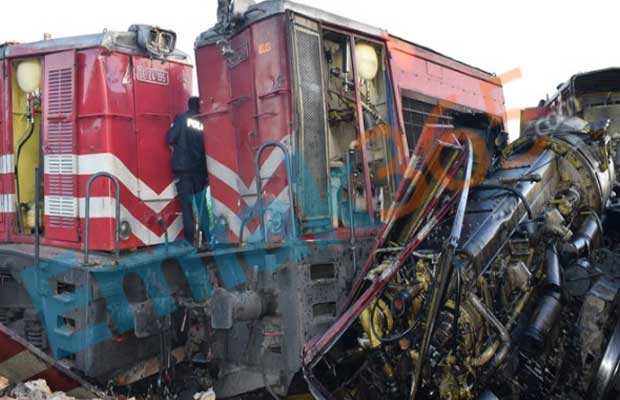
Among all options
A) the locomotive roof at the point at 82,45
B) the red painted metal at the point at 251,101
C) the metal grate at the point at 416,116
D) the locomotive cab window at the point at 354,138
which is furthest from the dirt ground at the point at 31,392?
the metal grate at the point at 416,116

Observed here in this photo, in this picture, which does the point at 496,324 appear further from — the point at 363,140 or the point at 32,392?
the point at 32,392

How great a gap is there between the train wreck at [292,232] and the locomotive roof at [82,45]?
0.8 inches

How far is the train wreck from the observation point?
3.27 metres

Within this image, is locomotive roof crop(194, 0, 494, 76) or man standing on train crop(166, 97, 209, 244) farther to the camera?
man standing on train crop(166, 97, 209, 244)

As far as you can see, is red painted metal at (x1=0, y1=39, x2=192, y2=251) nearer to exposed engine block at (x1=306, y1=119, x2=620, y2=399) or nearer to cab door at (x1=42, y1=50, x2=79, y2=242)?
cab door at (x1=42, y1=50, x2=79, y2=242)

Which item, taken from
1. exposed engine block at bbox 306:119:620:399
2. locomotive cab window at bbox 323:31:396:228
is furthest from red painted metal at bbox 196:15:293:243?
exposed engine block at bbox 306:119:620:399

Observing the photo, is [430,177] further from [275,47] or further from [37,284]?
[37,284]

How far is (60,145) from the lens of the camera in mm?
5023

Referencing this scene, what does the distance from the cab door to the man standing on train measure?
3.13ft

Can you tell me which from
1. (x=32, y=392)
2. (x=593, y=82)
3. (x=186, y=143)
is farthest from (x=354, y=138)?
(x=593, y=82)

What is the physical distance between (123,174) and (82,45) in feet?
4.14

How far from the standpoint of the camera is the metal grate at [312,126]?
450 centimetres

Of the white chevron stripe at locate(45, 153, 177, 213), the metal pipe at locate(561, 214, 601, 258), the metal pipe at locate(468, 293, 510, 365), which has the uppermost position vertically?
the white chevron stripe at locate(45, 153, 177, 213)

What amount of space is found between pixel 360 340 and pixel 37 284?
3075mm
